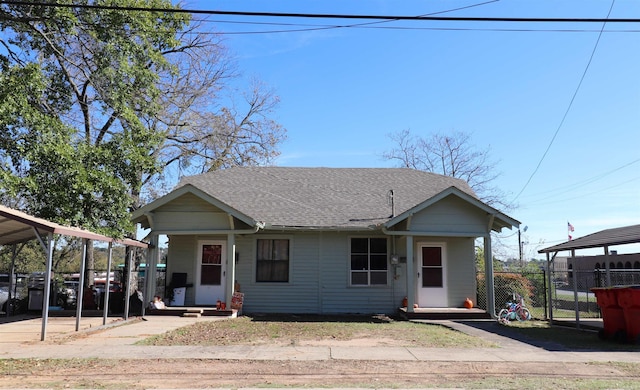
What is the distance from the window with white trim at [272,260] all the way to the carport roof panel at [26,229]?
385 cm

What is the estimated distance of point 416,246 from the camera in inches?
648

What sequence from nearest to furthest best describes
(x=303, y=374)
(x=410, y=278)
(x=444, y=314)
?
(x=303, y=374) < (x=444, y=314) < (x=410, y=278)

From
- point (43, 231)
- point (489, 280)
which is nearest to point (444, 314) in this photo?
point (489, 280)

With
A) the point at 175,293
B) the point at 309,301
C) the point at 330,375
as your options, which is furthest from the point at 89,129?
the point at 330,375

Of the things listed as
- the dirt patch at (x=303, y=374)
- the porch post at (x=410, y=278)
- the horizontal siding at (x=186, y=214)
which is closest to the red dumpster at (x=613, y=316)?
the dirt patch at (x=303, y=374)

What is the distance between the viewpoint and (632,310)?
35.3ft

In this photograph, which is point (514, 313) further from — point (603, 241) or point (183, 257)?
point (183, 257)

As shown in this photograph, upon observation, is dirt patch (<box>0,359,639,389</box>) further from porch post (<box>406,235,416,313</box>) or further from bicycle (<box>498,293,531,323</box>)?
bicycle (<box>498,293,531,323</box>)

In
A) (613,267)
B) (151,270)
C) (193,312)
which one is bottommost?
(193,312)

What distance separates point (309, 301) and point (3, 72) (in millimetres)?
11597

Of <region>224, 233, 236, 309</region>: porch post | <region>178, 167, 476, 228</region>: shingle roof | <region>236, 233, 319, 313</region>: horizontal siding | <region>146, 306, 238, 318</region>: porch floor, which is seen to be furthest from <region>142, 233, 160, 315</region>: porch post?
<region>236, 233, 319, 313</region>: horizontal siding

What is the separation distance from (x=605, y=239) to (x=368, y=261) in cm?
716

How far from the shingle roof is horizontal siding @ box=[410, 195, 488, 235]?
5.90 feet

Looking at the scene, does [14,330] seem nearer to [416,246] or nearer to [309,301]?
[309,301]
